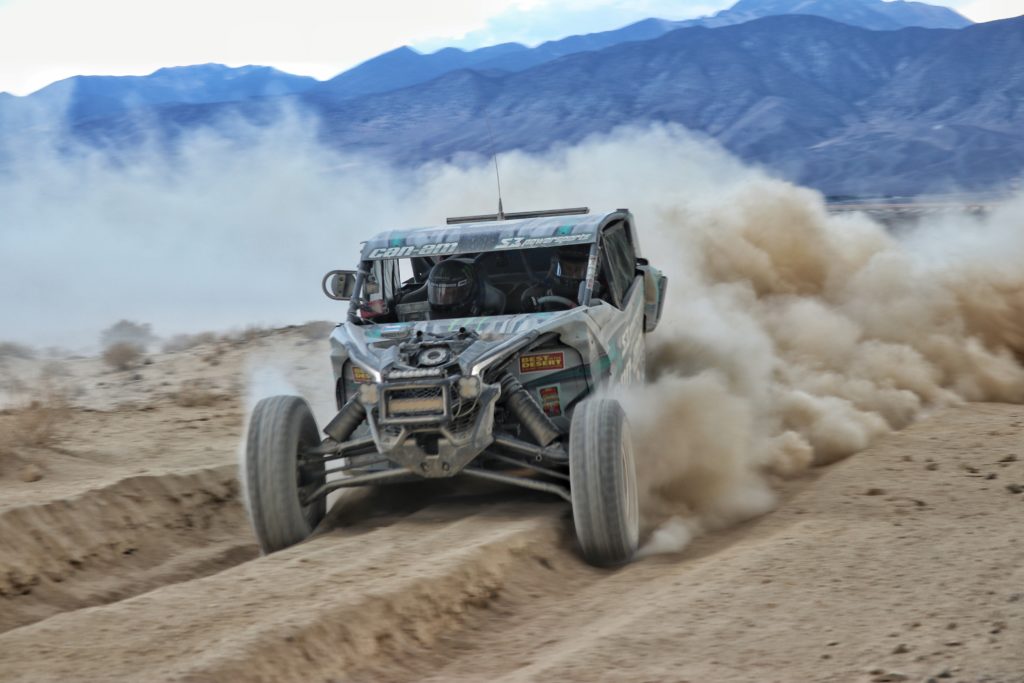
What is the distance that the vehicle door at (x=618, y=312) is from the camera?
7.88 meters

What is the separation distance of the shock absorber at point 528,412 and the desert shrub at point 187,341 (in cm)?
1310

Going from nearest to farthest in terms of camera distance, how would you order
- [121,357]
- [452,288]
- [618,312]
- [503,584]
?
[503,584], [452,288], [618,312], [121,357]

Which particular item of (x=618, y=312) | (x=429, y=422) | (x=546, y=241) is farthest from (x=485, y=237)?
(x=429, y=422)

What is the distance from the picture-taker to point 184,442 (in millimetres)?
11508

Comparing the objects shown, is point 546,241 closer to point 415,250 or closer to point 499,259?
point 499,259

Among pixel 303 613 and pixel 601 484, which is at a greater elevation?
pixel 601 484

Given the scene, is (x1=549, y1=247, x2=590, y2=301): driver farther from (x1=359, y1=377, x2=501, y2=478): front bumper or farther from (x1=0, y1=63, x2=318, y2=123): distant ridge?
(x1=0, y1=63, x2=318, y2=123): distant ridge

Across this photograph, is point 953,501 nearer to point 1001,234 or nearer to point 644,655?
point 644,655

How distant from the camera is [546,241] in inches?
332

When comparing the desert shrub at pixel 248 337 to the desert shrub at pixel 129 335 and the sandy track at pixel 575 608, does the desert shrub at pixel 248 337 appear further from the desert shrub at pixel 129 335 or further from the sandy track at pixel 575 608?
the sandy track at pixel 575 608

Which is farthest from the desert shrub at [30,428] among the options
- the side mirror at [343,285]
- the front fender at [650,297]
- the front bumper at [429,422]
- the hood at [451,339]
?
the front fender at [650,297]

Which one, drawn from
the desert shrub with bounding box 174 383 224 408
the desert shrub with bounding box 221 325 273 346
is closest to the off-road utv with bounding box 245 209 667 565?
the desert shrub with bounding box 174 383 224 408

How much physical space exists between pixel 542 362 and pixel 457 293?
110 centimetres

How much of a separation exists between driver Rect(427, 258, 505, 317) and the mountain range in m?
74.8
